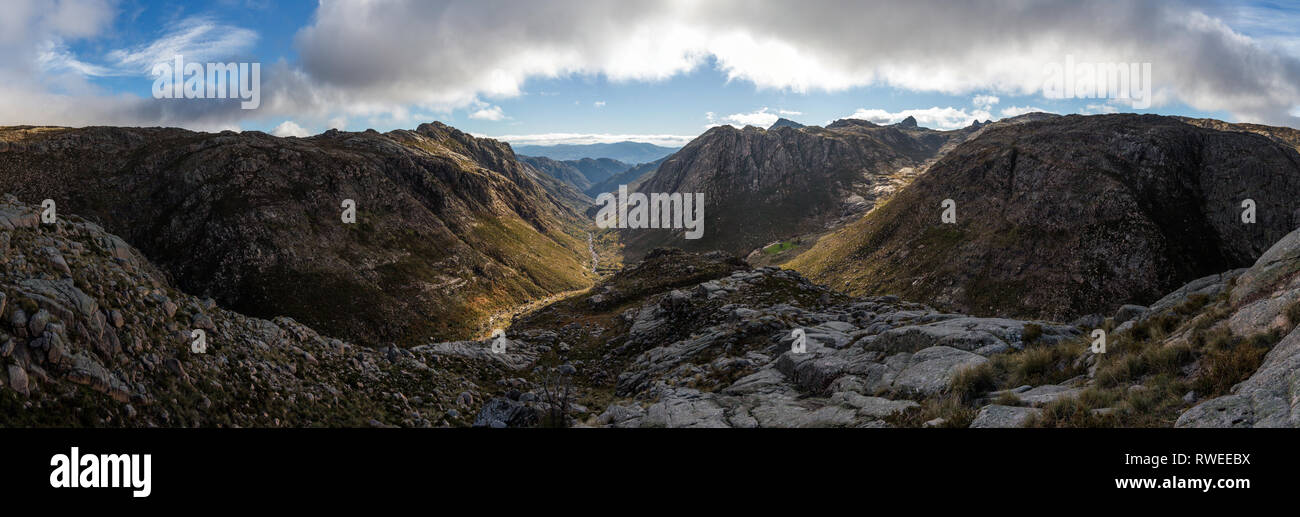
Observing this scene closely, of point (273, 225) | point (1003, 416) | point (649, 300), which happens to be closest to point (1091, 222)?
point (649, 300)

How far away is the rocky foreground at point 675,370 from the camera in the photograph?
1161 cm

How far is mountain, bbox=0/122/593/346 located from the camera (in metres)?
87.7

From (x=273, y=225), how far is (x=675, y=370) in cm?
10287

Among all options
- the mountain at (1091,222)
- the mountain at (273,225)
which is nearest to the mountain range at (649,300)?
the mountain at (1091,222)

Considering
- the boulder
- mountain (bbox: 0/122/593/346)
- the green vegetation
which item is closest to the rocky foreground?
the boulder

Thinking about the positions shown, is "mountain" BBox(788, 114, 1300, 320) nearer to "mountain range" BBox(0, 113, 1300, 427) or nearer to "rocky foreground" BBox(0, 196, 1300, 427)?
"mountain range" BBox(0, 113, 1300, 427)

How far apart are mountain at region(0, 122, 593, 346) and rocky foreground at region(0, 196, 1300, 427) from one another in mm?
70877

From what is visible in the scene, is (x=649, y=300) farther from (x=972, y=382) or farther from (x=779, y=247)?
(x=779, y=247)
